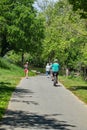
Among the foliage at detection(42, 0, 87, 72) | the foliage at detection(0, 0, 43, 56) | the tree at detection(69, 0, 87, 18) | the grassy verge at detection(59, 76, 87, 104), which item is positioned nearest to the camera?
the grassy verge at detection(59, 76, 87, 104)

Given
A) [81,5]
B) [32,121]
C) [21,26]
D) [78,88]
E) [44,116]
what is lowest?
[78,88]

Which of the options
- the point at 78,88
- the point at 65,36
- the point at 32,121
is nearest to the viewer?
the point at 32,121

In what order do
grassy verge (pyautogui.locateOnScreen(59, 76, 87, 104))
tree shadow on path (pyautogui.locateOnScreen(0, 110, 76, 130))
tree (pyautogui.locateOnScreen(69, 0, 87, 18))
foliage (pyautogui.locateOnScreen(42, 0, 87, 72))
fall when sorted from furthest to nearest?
foliage (pyautogui.locateOnScreen(42, 0, 87, 72))
tree (pyautogui.locateOnScreen(69, 0, 87, 18))
grassy verge (pyautogui.locateOnScreen(59, 76, 87, 104))
tree shadow on path (pyautogui.locateOnScreen(0, 110, 76, 130))

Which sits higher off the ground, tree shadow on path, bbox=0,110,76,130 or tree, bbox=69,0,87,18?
tree, bbox=69,0,87,18

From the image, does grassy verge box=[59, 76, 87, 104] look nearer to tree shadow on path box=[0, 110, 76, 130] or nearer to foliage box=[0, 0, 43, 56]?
tree shadow on path box=[0, 110, 76, 130]

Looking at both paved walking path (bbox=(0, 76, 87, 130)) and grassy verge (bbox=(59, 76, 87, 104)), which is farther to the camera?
grassy verge (bbox=(59, 76, 87, 104))

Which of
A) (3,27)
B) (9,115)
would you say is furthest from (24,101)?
(3,27)

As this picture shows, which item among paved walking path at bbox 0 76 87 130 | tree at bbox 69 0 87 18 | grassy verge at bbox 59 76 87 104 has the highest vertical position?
tree at bbox 69 0 87 18

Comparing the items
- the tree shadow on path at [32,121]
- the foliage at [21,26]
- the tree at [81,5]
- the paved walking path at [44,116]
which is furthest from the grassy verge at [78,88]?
the foliage at [21,26]

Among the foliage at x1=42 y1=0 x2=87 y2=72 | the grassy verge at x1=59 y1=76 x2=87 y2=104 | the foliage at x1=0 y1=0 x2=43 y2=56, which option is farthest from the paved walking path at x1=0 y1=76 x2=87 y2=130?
the foliage at x1=0 y1=0 x2=43 y2=56

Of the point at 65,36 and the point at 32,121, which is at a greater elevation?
the point at 65,36

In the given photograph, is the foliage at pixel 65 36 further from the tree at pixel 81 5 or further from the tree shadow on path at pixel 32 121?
the tree shadow on path at pixel 32 121

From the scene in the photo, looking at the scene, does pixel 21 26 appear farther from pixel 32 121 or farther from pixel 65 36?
pixel 32 121

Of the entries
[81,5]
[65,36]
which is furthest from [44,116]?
[65,36]
